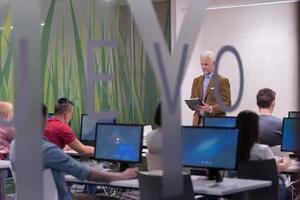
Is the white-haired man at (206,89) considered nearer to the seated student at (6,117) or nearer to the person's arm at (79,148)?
the person's arm at (79,148)

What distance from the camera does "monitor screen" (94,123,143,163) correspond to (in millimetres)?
4516

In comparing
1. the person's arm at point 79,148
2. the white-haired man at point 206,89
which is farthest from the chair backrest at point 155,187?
the person's arm at point 79,148

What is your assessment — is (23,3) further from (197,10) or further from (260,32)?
(260,32)

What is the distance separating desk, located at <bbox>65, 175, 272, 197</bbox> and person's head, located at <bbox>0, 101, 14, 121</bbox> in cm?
66

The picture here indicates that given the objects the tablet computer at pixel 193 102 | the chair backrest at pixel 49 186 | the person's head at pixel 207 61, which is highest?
the person's head at pixel 207 61

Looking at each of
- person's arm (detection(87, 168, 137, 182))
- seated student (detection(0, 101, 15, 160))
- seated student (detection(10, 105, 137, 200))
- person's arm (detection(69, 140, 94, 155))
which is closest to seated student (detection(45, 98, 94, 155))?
person's arm (detection(69, 140, 94, 155))

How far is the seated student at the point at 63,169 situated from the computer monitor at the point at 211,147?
424 mm

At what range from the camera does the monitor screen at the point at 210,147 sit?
3.92 m

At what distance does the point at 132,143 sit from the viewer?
4543mm

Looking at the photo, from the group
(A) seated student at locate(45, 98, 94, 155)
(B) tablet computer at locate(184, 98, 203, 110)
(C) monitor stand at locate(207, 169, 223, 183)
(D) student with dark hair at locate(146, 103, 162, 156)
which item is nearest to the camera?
(D) student with dark hair at locate(146, 103, 162, 156)

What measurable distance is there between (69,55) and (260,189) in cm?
369

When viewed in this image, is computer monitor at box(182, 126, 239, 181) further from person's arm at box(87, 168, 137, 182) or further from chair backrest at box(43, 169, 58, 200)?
chair backrest at box(43, 169, 58, 200)

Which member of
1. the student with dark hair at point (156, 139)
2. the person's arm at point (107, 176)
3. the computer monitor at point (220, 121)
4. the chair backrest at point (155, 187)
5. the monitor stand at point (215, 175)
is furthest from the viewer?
the computer monitor at point (220, 121)

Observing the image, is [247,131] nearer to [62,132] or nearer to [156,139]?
[156,139]
